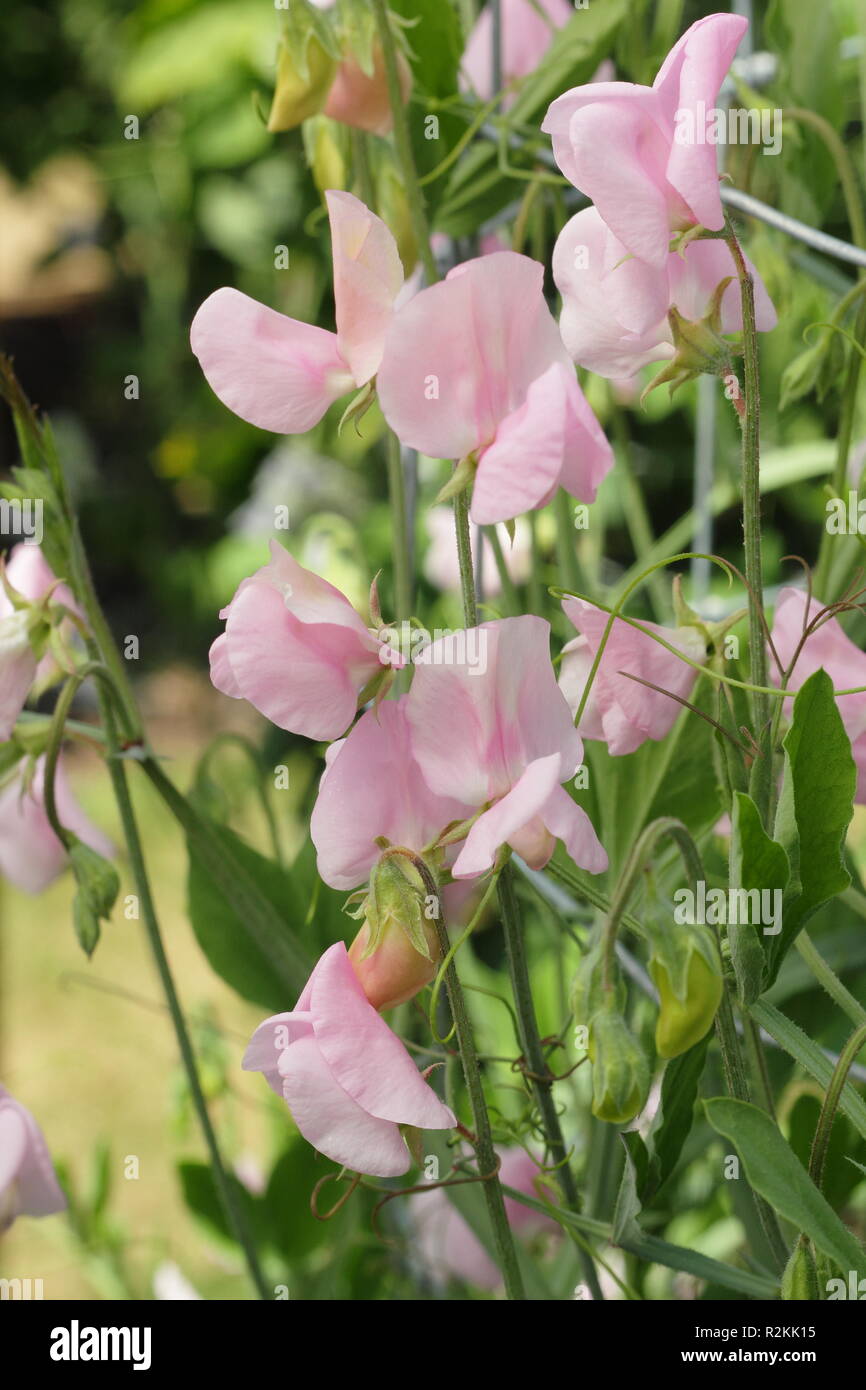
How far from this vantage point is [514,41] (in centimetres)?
58

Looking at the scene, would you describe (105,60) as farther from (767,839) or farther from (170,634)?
(767,839)

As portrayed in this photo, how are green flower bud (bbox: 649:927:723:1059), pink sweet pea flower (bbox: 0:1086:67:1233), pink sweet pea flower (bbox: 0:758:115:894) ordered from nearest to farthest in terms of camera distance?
green flower bud (bbox: 649:927:723:1059), pink sweet pea flower (bbox: 0:1086:67:1233), pink sweet pea flower (bbox: 0:758:115:894)

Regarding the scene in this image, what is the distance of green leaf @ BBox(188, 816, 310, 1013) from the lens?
46 cm

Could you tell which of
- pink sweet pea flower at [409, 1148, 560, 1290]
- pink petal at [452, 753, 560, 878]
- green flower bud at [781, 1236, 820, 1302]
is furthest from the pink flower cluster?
pink sweet pea flower at [409, 1148, 560, 1290]

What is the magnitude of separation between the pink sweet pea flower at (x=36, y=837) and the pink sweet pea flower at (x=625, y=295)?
0.27 meters

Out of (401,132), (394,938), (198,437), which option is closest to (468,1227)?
(394,938)

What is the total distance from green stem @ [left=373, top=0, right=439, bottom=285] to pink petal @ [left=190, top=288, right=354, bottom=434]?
3.8 inches

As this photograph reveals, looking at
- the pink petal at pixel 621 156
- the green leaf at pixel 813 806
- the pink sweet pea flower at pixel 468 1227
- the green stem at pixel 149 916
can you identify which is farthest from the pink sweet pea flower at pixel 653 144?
the pink sweet pea flower at pixel 468 1227

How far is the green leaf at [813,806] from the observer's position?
1.00ft

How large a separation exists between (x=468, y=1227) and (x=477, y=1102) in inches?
8.9

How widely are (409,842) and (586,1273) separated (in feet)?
0.57

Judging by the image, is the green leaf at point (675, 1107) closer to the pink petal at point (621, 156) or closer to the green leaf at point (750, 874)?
the green leaf at point (750, 874)

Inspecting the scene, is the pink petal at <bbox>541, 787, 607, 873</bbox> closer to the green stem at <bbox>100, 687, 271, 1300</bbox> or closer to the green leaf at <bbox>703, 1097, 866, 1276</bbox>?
the green leaf at <bbox>703, 1097, 866, 1276</bbox>

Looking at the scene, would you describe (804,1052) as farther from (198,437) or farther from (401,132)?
(198,437)
